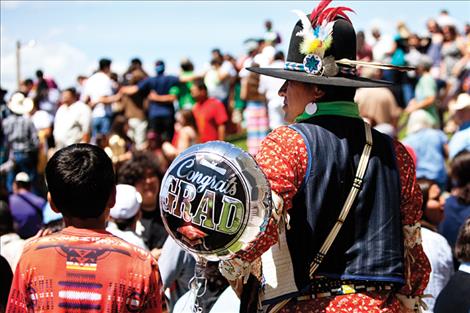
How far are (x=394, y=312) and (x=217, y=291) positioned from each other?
4.15ft

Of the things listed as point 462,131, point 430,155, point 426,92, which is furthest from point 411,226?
point 426,92

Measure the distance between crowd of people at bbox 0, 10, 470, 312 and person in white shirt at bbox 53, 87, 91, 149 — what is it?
0.07 ft

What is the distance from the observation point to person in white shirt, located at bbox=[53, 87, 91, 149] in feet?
43.1

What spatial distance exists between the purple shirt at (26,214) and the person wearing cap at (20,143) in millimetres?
4933

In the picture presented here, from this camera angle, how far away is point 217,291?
→ 167 inches

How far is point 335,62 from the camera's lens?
3254 millimetres

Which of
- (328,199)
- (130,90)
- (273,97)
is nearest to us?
(328,199)

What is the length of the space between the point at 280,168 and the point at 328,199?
24cm

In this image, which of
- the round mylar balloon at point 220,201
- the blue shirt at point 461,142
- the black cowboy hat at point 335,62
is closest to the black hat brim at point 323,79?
the black cowboy hat at point 335,62

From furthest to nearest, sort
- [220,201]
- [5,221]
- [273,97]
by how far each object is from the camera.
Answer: [273,97] → [5,221] → [220,201]

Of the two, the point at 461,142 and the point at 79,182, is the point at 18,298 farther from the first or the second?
the point at 461,142

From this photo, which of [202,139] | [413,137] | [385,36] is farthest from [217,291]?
[385,36]

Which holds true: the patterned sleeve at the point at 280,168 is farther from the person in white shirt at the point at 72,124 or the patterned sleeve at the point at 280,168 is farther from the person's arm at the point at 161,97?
the person's arm at the point at 161,97

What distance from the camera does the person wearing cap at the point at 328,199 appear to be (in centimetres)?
301
